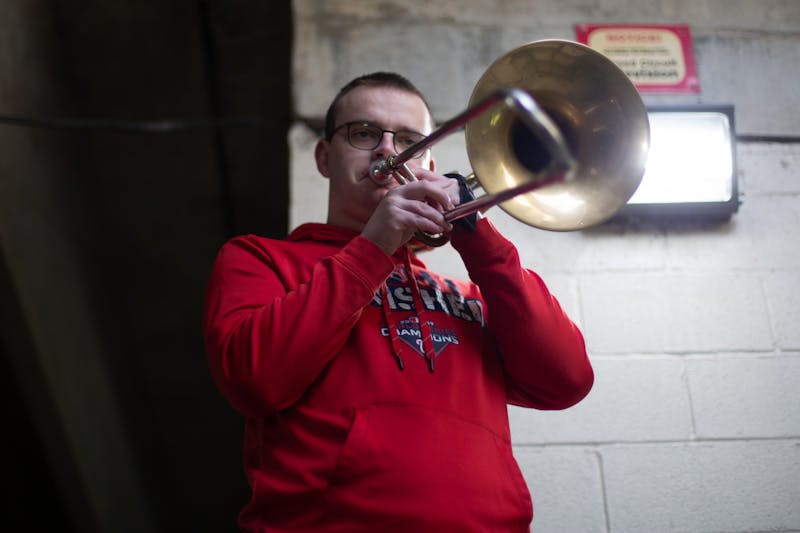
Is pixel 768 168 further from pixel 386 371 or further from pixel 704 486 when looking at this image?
pixel 386 371

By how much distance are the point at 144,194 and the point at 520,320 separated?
2.58m

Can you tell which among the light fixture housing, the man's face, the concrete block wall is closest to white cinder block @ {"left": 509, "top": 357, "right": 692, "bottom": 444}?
the concrete block wall

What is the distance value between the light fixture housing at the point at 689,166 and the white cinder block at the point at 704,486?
1.72ft

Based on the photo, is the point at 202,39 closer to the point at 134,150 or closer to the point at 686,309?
the point at 134,150

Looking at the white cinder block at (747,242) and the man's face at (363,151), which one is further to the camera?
the white cinder block at (747,242)

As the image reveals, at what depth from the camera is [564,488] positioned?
1.65 metres

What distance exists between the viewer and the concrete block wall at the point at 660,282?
164 centimetres

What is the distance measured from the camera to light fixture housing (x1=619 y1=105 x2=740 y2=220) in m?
1.86

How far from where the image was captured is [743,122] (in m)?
1.99

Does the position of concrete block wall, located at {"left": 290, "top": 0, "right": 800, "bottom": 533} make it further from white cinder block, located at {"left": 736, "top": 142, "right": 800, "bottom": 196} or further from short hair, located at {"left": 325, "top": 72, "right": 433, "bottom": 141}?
short hair, located at {"left": 325, "top": 72, "right": 433, "bottom": 141}

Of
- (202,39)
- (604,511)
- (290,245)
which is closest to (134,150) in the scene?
(202,39)

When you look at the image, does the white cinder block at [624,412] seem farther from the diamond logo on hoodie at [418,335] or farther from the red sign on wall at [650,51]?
the red sign on wall at [650,51]

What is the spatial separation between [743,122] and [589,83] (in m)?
0.82

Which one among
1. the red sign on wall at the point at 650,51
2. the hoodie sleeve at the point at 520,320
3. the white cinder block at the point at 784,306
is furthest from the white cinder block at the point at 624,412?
the red sign on wall at the point at 650,51
